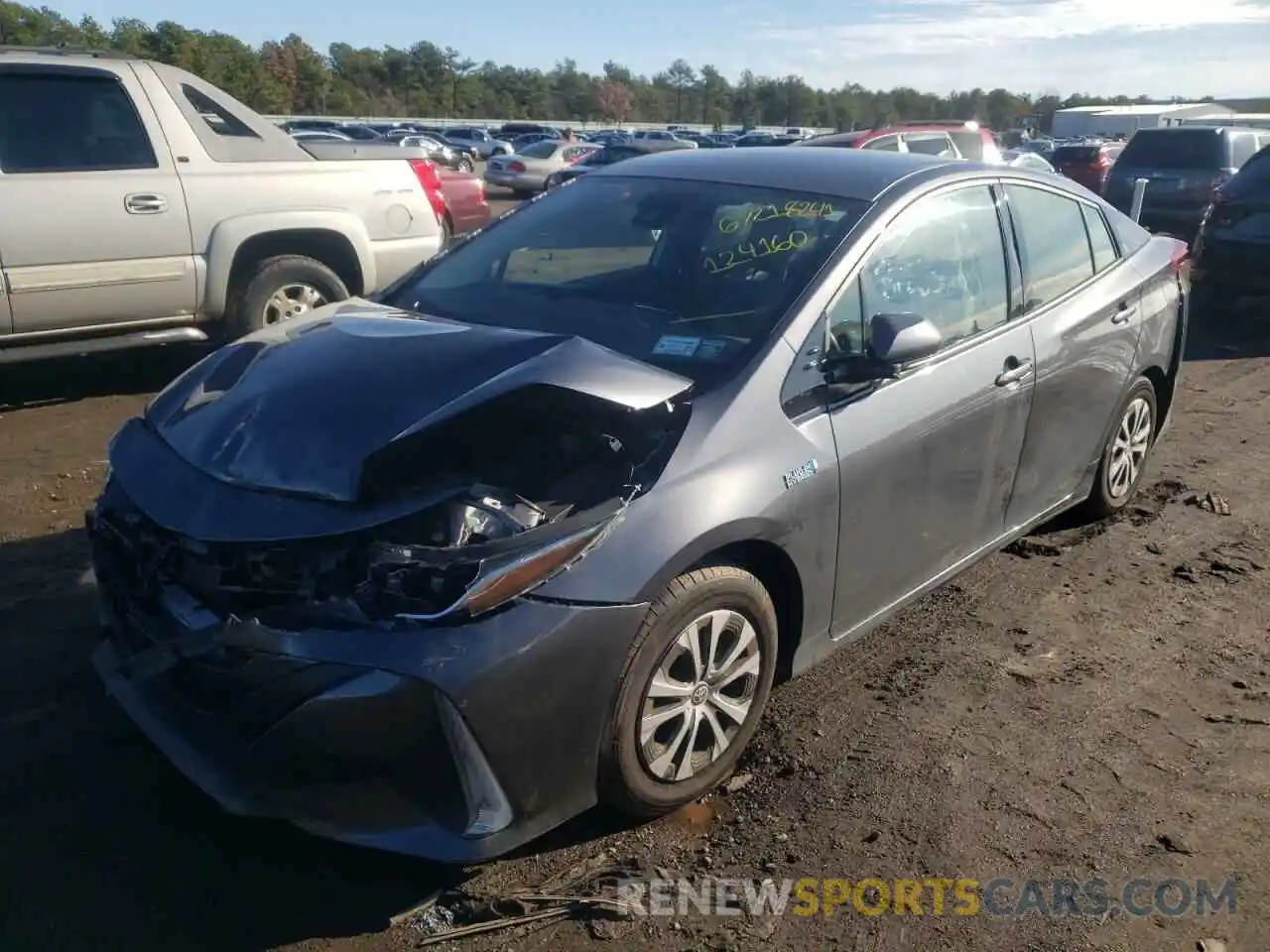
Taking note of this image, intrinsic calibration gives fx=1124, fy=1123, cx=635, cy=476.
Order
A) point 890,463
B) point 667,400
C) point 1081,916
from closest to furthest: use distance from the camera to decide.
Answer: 1. point 1081,916
2. point 667,400
3. point 890,463

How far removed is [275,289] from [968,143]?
11012 millimetres

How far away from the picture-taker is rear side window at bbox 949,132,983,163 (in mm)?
14930

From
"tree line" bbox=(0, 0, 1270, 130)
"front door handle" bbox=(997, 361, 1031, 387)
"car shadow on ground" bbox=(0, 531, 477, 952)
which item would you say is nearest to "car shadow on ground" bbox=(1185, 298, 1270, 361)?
"front door handle" bbox=(997, 361, 1031, 387)

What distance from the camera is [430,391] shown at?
9.53 feet

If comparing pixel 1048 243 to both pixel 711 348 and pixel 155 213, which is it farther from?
pixel 155 213

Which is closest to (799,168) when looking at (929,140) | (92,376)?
(92,376)

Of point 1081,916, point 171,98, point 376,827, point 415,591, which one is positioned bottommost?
point 1081,916

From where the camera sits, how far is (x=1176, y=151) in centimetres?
1484

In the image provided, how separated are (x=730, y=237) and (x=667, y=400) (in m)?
1.01

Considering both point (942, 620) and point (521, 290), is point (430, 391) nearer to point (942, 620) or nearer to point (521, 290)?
point (521, 290)

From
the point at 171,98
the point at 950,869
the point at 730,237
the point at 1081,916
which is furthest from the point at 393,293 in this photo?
the point at 171,98

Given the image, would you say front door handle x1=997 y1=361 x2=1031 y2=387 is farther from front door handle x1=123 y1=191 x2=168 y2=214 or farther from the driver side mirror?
front door handle x1=123 y1=191 x2=168 y2=214

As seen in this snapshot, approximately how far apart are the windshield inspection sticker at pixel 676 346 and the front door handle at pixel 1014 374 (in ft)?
4.14

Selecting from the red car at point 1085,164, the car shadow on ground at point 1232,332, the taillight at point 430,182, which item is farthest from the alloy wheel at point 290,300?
the red car at point 1085,164
